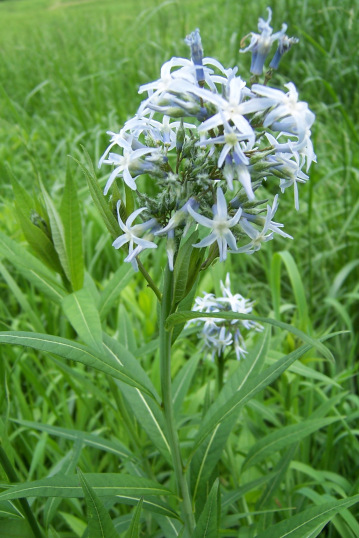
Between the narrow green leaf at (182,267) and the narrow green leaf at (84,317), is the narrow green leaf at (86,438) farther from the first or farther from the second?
the narrow green leaf at (182,267)

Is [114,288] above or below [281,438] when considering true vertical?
above

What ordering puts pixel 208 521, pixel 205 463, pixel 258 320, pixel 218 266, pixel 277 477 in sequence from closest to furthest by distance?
pixel 258 320, pixel 208 521, pixel 205 463, pixel 277 477, pixel 218 266

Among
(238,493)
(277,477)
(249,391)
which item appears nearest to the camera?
(249,391)

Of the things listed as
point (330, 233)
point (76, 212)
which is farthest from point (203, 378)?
point (330, 233)

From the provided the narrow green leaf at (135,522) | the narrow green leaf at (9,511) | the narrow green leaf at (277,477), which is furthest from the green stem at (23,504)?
the narrow green leaf at (277,477)

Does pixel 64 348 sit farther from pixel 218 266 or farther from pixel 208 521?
pixel 218 266

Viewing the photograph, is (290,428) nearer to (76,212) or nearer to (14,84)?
(76,212)

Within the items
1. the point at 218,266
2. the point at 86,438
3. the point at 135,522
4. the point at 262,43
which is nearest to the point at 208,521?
the point at 135,522
